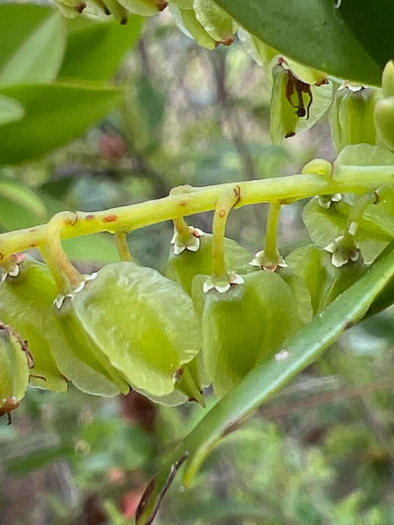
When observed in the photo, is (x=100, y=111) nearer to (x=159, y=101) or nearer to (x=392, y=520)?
(x=159, y=101)

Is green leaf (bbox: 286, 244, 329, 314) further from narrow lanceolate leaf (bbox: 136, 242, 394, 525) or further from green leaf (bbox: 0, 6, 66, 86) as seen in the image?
green leaf (bbox: 0, 6, 66, 86)

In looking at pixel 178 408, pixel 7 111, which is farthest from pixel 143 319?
pixel 178 408

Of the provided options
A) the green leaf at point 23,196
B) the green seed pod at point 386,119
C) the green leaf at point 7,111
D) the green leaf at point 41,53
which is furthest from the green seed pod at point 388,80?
the green leaf at point 41,53

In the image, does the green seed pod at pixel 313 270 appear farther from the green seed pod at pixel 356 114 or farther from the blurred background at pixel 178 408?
the blurred background at pixel 178 408

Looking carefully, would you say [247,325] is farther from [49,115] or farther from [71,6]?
[49,115]

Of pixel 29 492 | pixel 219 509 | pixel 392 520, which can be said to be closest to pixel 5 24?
pixel 219 509
